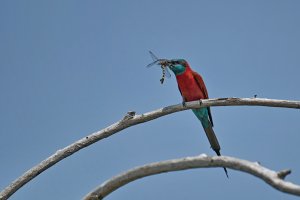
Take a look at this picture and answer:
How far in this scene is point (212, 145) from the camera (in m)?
8.28

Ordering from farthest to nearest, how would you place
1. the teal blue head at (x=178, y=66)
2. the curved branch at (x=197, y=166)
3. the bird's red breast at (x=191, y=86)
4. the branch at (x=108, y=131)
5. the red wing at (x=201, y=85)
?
1. the teal blue head at (x=178, y=66)
2. the red wing at (x=201, y=85)
3. the bird's red breast at (x=191, y=86)
4. the branch at (x=108, y=131)
5. the curved branch at (x=197, y=166)

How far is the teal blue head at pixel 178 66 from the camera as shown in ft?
31.6

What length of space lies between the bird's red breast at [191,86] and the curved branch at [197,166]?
14.0 feet

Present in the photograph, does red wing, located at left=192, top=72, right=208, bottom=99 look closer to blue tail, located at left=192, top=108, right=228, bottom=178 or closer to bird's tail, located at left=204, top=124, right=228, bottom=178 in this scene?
blue tail, located at left=192, top=108, right=228, bottom=178

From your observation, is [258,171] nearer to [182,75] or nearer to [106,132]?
[106,132]

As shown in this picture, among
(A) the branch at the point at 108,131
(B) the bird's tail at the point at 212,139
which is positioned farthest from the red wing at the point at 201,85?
(A) the branch at the point at 108,131

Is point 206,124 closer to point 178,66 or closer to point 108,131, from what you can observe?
point 178,66

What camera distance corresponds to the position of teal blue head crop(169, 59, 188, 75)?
31.6ft

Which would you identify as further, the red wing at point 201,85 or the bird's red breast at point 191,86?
the red wing at point 201,85

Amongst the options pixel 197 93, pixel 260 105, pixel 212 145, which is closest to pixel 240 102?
pixel 260 105

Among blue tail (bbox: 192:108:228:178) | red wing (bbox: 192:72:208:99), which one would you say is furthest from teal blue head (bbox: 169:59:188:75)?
blue tail (bbox: 192:108:228:178)

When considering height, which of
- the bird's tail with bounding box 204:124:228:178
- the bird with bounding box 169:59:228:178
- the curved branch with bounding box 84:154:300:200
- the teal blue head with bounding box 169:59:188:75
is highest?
the teal blue head with bounding box 169:59:188:75

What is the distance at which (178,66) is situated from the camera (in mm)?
9633

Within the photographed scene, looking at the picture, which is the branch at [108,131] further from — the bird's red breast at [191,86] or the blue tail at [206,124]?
the bird's red breast at [191,86]
